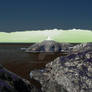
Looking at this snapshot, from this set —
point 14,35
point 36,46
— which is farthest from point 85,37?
point 36,46

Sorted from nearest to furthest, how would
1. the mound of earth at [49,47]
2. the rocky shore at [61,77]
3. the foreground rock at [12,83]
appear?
the foreground rock at [12,83] < the rocky shore at [61,77] < the mound of earth at [49,47]

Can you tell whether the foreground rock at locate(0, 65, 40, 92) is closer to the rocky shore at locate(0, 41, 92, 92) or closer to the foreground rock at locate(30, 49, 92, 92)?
the rocky shore at locate(0, 41, 92, 92)

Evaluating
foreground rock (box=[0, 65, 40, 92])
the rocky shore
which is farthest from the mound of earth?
foreground rock (box=[0, 65, 40, 92])

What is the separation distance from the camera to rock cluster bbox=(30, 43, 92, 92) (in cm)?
749

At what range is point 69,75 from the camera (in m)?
7.81

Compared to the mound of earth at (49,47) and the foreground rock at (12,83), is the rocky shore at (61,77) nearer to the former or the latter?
the foreground rock at (12,83)

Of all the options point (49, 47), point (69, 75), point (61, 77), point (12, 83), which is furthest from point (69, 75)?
point (49, 47)

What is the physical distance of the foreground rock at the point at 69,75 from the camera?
7.49 m

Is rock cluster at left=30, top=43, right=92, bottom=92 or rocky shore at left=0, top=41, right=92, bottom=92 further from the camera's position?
rock cluster at left=30, top=43, right=92, bottom=92

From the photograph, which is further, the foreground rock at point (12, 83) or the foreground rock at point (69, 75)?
the foreground rock at point (69, 75)

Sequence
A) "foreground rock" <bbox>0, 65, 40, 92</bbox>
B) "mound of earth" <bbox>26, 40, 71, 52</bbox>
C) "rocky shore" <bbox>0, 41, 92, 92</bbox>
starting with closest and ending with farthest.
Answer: "foreground rock" <bbox>0, 65, 40, 92</bbox> → "rocky shore" <bbox>0, 41, 92, 92</bbox> → "mound of earth" <bbox>26, 40, 71, 52</bbox>

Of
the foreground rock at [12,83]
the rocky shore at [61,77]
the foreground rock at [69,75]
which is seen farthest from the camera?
the foreground rock at [69,75]

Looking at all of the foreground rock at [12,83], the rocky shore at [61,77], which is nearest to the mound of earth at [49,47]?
the rocky shore at [61,77]

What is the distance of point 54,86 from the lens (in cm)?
801
